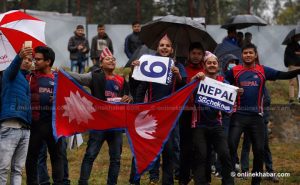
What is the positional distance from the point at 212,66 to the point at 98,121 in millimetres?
1833

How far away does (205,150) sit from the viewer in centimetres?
870

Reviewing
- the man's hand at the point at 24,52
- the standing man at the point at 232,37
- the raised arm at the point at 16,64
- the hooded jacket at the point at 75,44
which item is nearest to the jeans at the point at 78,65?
the hooded jacket at the point at 75,44

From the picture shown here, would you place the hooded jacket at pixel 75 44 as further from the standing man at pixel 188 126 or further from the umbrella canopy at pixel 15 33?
the umbrella canopy at pixel 15 33

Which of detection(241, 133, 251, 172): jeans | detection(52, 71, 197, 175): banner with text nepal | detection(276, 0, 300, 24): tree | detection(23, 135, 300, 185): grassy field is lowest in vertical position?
detection(23, 135, 300, 185): grassy field

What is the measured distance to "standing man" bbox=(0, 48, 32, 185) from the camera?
26.0 feet

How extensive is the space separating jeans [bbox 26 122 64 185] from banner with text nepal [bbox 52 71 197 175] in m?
0.30

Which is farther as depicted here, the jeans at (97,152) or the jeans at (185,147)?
the jeans at (185,147)

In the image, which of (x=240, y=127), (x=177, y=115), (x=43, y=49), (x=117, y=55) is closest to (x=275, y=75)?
(x=240, y=127)

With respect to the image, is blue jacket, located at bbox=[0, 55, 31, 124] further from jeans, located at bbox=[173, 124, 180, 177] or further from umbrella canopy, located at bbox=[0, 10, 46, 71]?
jeans, located at bbox=[173, 124, 180, 177]

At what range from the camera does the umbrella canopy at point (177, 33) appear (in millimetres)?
9805

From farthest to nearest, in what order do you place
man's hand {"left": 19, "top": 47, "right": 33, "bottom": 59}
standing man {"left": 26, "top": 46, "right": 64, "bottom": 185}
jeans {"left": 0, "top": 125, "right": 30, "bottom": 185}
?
1. standing man {"left": 26, "top": 46, "right": 64, "bottom": 185}
2. jeans {"left": 0, "top": 125, "right": 30, "bottom": 185}
3. man's hand {"left": 19, "top": 47, "right": 33, "bottom": 59}

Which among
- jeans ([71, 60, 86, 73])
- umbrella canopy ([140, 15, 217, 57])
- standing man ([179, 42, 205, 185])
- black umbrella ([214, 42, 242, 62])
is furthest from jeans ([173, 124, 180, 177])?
jeans ([71, 60, 86, 73])

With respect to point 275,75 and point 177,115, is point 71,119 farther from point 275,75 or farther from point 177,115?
point 275,75

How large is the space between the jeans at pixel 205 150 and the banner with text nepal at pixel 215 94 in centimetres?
33
